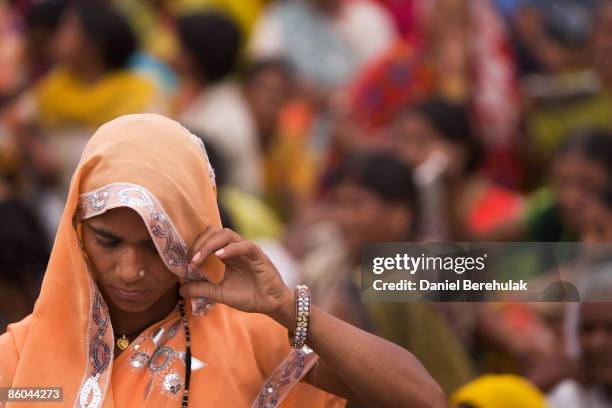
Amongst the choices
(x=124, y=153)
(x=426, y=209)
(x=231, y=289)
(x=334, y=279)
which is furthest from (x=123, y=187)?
(x=426, y=209)

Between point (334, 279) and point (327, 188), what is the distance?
1.40 meters

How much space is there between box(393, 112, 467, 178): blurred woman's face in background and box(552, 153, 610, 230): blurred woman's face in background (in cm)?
60

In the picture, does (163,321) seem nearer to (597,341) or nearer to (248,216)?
(597,341)

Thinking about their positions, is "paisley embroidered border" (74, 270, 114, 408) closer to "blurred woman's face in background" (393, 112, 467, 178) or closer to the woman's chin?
the woman's chin

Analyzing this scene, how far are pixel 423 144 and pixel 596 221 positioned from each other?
1.43 m

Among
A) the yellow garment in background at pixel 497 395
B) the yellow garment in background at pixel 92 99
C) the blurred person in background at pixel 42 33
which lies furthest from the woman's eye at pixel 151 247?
the blurred person in background at pixel 42 33

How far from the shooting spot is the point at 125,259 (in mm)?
3434

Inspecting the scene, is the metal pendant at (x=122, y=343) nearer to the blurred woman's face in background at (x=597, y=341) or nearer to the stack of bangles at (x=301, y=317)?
the stack of bangles at (x=301, y=317)

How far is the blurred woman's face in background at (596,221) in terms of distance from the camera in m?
5.83

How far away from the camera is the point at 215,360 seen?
3566mm

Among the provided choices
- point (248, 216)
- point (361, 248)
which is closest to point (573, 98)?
point (248, 216)

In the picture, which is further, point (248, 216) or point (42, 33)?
point (42, 33)

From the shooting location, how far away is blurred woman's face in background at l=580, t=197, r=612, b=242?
5.83 m

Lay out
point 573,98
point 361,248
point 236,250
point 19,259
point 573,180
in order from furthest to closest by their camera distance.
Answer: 1. point 573,98
2. point 573,180
3. point 361,248
4. point 19,259
5. point 236,250
